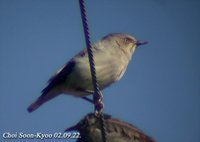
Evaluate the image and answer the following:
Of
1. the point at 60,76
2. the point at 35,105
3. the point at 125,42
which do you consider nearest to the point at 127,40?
the point at 125,42

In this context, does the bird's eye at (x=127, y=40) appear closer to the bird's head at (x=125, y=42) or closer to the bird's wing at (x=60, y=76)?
the bird's head at (x=125, y=42)

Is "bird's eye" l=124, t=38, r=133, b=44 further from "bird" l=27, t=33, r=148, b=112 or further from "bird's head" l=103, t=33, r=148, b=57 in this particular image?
"bird" l=27, t=33, r=148, b=112

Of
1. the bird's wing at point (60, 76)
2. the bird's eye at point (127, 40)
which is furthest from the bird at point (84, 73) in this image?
the bird's eye at point (127, 40)

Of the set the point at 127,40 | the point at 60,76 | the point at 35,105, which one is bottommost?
the point at 35,105

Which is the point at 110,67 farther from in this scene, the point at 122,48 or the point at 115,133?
the point at 115,133

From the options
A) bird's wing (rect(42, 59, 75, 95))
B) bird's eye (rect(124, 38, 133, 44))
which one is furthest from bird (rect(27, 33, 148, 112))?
bird's eye (rect(124, 38, 133, 44))

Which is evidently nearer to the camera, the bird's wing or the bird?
the bird

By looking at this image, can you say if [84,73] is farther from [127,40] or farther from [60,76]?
[127,40]

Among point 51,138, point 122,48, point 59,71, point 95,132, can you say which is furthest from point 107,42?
point 95,132
